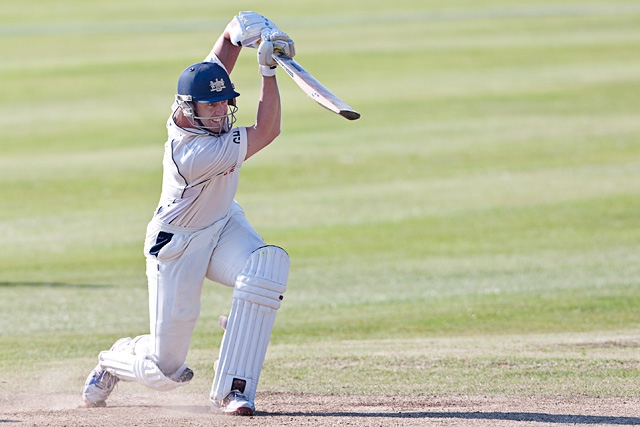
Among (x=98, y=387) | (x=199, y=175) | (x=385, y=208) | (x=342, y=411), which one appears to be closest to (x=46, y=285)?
(x=98, y=387)

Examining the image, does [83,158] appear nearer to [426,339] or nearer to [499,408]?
[426,339]

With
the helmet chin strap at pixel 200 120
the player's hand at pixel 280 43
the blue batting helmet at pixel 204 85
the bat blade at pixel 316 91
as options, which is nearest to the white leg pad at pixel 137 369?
the helmet chin strap at pixel 200 120

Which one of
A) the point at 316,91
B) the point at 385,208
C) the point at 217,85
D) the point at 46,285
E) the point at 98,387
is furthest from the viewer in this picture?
the point at 385,208

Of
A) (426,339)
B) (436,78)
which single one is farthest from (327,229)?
(436,78)

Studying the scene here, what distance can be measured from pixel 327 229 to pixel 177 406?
22.5ft

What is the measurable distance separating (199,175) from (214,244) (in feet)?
1.45

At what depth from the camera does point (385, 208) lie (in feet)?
48.0

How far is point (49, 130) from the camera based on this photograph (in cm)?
2059

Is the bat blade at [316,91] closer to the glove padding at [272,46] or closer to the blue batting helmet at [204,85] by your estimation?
the glove padding at [272,46]

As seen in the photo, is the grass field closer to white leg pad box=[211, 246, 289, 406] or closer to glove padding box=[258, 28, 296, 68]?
white leg pad box=[211, 246, 289, 406]

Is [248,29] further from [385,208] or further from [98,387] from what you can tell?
[385,208]

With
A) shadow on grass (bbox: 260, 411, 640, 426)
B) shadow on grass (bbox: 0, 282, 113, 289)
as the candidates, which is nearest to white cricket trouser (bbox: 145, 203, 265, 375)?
shadow on grass (bbox: 260, 411, 640, 426)

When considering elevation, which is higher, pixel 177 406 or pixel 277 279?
pixel 277 279

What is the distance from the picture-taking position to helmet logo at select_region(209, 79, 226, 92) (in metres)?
6.23
